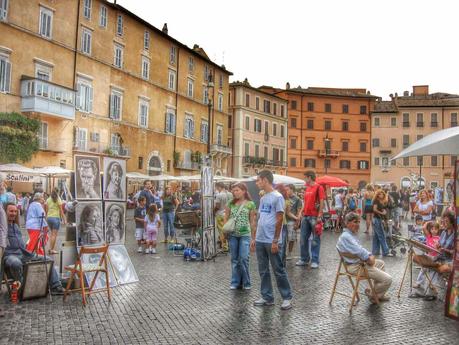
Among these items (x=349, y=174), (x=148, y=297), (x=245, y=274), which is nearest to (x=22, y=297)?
(x=148, y=297)

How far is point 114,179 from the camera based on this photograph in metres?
8.70

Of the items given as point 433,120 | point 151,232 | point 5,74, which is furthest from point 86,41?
point 433,120

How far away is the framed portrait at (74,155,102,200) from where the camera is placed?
8016 millimetres

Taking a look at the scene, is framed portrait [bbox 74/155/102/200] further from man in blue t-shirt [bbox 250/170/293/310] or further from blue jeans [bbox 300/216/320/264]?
blue jeans [bbox 300/216/320/264]

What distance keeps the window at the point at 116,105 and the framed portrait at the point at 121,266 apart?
29170 millimetres

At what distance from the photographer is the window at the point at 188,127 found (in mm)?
46250

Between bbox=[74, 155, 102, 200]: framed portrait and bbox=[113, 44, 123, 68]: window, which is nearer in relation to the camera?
bbox=[74, 155, 102, 200]: framed portrait

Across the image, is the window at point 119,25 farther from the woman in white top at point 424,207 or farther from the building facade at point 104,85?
the woman in white top at point 424,207

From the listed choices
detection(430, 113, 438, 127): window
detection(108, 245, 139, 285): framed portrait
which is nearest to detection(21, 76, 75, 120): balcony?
detection(108, 245, 139, 285): framed portrait

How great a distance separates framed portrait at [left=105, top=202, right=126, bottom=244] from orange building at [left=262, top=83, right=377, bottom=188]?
209 feet

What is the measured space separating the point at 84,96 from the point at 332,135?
4706cm

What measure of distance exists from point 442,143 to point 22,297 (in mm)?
6876

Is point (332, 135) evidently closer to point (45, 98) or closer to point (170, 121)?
point (170, 121)

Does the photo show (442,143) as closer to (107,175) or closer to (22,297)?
(107,175)
